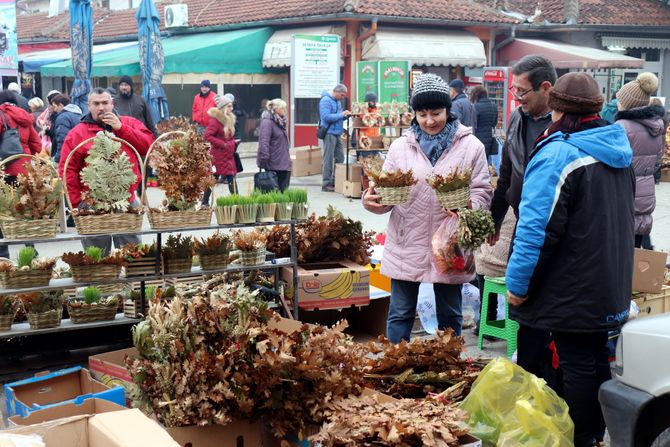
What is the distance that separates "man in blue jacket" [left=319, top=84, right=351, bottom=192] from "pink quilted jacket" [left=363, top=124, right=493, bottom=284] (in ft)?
34.2

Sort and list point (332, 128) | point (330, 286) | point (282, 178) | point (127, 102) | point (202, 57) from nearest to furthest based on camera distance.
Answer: point (330, 286)
point (127, 102)
point (282, 178)
point (332, 128)
point (202, 57)

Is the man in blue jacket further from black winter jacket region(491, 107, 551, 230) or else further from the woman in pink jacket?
black winter jacket region(491, 107, 551, 230)

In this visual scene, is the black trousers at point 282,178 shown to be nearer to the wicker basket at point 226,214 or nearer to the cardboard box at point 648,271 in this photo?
the wicker basket at point 226,214

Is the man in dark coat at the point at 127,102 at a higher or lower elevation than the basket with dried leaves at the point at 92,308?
higher

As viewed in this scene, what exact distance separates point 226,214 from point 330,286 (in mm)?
1150

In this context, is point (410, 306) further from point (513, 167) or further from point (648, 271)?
point (648, 271)

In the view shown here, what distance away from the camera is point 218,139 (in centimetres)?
1357

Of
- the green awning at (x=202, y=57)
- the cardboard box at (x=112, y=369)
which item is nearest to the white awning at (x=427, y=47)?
the green awning at (x=202, y=57)

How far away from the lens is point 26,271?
534 centimetres

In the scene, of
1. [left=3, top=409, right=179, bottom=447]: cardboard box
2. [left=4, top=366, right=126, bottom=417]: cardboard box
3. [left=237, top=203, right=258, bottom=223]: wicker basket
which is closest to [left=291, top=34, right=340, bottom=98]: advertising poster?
[left=237, top=203, right=258, bottom=223]: wicker basket

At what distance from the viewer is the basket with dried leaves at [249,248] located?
6.10m

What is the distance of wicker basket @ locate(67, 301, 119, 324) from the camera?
5.73m

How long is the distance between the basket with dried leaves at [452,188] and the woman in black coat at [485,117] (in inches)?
343

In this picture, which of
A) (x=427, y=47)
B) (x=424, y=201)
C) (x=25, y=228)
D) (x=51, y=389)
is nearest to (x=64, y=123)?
(x=25, y=228)
